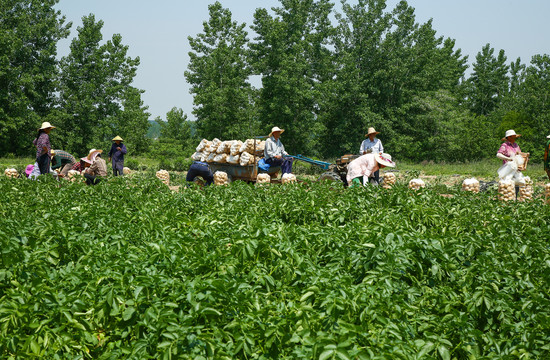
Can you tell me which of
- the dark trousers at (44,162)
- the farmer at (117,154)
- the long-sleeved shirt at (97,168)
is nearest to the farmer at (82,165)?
the farmer at (117,154)

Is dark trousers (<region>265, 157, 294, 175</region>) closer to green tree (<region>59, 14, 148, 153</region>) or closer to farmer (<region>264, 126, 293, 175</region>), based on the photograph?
farmer (<region>264, 126, 293, 175</region>)

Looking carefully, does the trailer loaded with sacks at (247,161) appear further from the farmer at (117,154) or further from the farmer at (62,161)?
the farmer at (62,161)

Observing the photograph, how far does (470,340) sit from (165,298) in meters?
1.84

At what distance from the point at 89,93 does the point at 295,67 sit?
50.5 feet

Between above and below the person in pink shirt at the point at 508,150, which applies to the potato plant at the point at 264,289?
below

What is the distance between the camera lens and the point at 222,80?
29.1 meters

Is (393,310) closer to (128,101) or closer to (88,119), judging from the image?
(88,119)

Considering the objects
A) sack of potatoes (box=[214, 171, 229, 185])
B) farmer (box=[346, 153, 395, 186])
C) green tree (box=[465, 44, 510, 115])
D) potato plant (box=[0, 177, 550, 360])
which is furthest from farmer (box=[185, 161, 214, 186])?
green tree (box=[465, 44, 510, 115])

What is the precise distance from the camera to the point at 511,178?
9625mm

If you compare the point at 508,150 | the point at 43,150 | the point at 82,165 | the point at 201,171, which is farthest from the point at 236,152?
the point at 508,150

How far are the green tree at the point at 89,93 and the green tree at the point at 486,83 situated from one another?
38627 mm

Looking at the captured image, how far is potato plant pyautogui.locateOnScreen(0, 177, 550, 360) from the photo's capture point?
2.71 metres

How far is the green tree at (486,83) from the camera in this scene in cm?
5622

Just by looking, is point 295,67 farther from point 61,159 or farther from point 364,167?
point 364,167
